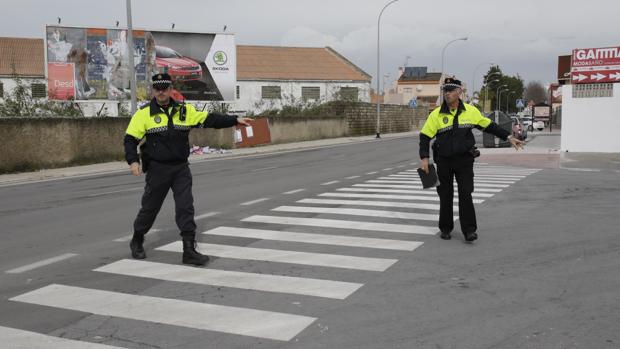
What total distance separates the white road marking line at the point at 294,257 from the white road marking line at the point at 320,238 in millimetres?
568

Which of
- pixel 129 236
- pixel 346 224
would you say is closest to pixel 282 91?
pixel 346 224

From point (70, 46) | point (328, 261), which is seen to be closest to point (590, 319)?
→ point (328, 261)

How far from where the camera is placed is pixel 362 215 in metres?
8.87

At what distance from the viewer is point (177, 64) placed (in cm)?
3866

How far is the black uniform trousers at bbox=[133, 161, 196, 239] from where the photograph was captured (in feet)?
19.8

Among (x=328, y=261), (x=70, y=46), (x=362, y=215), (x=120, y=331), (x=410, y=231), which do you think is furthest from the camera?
(x=70, y=46)

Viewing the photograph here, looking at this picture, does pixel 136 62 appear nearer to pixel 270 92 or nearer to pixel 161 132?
pixel 270 92

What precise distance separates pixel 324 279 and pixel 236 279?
2.55ft

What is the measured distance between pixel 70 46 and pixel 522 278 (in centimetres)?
3476

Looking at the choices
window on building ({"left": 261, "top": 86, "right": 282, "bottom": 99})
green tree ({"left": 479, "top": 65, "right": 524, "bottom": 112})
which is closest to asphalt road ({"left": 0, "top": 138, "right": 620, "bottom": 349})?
window on building ({"left": 261, "top": 86, "right": 282, "bottom": 99})

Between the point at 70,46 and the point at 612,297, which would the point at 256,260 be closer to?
the point at 612,297

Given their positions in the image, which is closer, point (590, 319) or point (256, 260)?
point (590, 319)

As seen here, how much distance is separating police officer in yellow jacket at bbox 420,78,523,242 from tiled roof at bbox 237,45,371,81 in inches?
1877

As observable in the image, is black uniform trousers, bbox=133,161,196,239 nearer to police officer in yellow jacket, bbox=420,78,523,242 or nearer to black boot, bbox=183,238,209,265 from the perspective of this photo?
black boot, bbox=183,238,209,265
